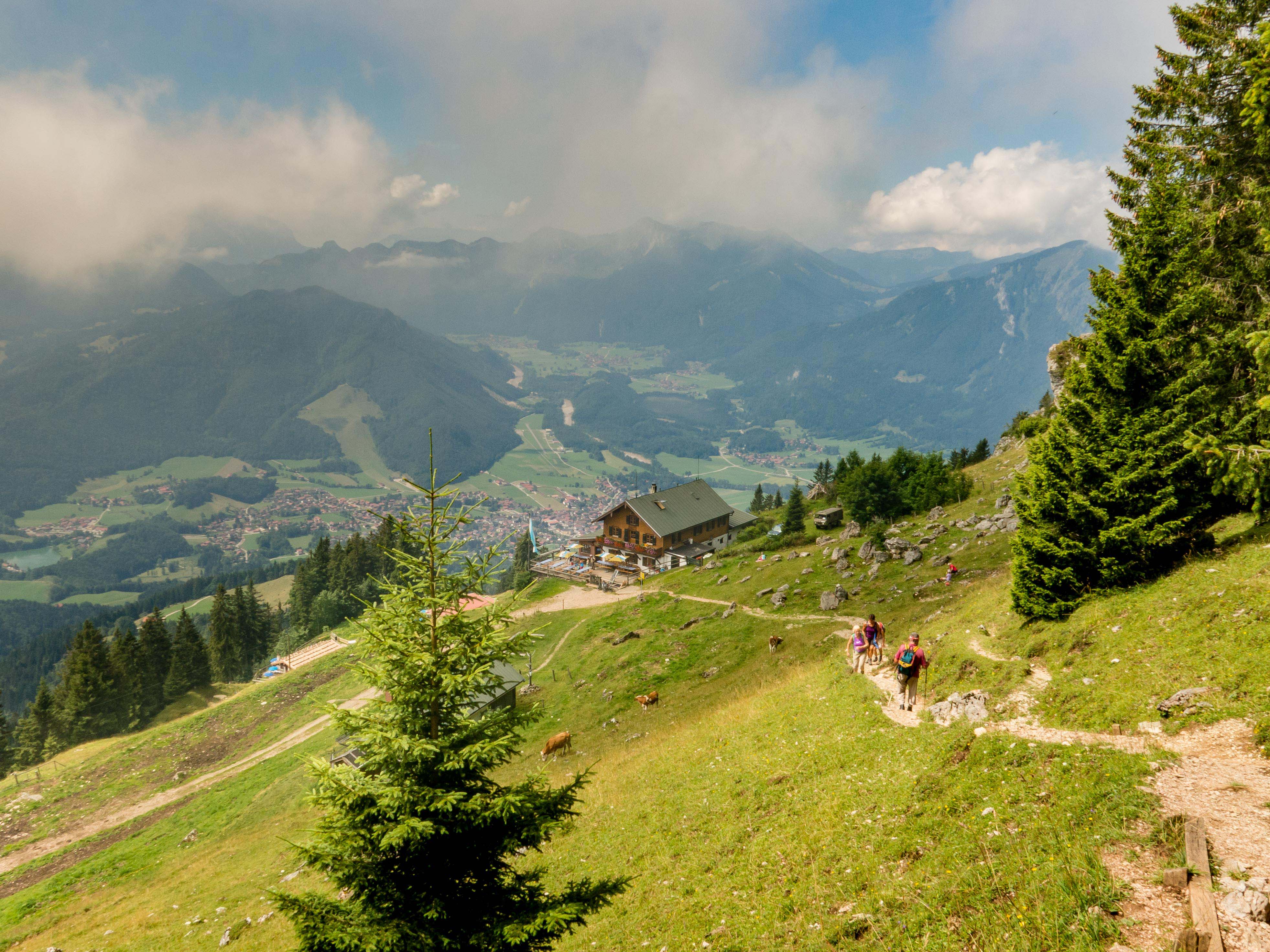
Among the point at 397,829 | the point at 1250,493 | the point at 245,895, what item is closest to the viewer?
the point at 397,829

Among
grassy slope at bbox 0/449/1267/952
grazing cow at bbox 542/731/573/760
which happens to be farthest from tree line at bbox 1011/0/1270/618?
grazing cow at bbox 542/731/573/760

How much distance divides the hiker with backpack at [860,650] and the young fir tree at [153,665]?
94.4 meters

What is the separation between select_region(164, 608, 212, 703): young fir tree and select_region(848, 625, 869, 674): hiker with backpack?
93.6 meters

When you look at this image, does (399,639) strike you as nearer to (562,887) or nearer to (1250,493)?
(562,887)

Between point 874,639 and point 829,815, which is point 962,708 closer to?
point 829,815

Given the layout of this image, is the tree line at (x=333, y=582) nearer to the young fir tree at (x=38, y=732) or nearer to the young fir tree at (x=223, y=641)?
the young fir tree at (x=223, y=641)

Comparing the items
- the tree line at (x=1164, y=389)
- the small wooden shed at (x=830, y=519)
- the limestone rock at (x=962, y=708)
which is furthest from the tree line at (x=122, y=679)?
the tree line at (x=1164, y=389)

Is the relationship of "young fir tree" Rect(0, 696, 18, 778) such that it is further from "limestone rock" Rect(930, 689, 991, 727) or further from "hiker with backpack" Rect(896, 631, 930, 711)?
"limestone rock" Rect(930, 689, 991, 727)

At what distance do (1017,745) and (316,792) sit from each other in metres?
15.0

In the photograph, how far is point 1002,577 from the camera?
33625 millimetres

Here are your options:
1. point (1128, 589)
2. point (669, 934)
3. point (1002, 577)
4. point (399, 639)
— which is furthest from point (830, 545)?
point (399, 639)

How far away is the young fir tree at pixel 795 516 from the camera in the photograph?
69.5 m

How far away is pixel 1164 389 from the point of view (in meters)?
18.0

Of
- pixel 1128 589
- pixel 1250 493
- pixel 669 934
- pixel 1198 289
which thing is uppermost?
pixel 1198 289
